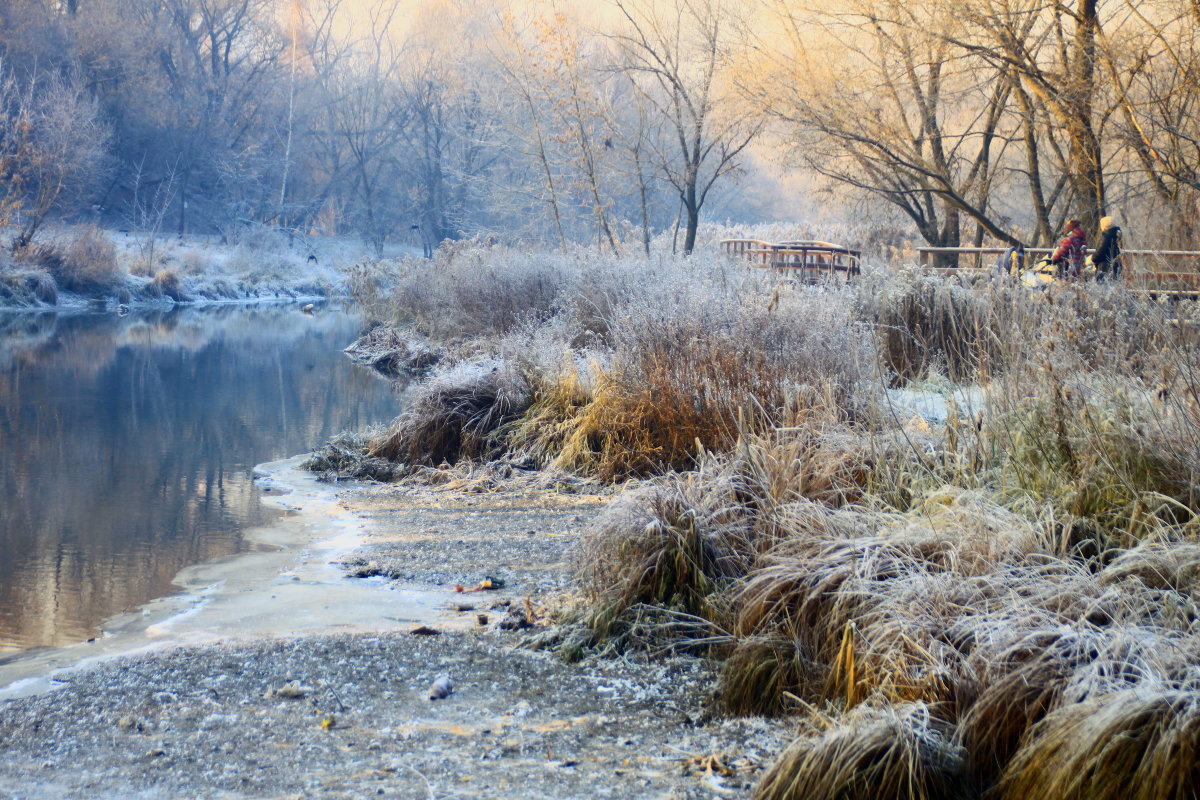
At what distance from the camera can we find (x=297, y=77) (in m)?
58.2

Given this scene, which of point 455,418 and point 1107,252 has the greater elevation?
point 1107,252

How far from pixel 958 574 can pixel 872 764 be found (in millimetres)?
1061

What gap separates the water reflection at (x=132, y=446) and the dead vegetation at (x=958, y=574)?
341cm

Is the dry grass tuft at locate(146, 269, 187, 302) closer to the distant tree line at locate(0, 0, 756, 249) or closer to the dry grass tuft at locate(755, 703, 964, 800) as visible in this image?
the distant tree line at locate(0, 0, 756, 249)

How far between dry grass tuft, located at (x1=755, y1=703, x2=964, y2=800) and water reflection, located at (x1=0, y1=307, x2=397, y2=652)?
4.14 metres

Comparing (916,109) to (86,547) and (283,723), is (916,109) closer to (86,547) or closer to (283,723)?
(86,547)

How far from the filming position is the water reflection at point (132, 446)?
6.75 metres

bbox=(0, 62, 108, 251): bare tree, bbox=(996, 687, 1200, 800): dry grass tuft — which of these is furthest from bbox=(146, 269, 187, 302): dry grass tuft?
bbox=(996, 687, 1200, 800): dry grass tuft

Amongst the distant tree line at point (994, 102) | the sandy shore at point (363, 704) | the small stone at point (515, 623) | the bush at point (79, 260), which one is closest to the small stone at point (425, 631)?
the sandy shore at point (363, 704)

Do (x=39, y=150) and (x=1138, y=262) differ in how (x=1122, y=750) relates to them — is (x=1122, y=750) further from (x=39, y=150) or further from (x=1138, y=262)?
(x=39, y=150)

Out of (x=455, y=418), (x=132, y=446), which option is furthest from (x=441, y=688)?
(x=132, y=446)

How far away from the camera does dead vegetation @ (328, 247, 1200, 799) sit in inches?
127

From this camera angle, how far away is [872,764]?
10.7 feet

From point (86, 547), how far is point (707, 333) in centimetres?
505
